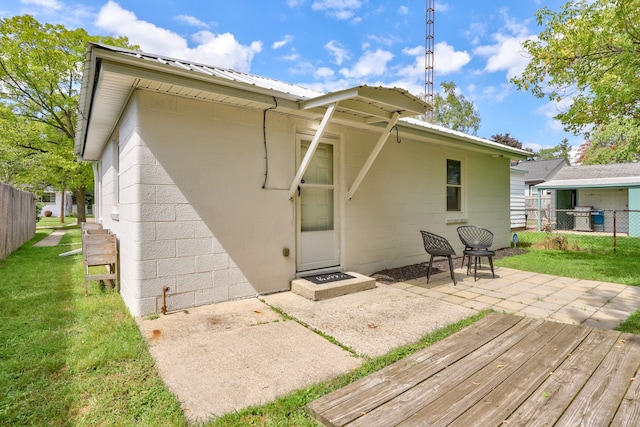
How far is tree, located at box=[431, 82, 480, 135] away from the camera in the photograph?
25156 mm

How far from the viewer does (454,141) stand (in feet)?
23.1

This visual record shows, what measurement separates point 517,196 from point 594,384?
16.0 metres

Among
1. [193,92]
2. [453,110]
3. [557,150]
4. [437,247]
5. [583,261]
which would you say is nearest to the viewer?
[193,92]

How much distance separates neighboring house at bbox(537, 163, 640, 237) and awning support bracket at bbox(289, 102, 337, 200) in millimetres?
15573

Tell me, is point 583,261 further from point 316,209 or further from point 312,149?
point 312,149

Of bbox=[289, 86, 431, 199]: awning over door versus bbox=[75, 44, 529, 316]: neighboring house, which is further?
bbox=[289, 86, 431, 199]: awning over door

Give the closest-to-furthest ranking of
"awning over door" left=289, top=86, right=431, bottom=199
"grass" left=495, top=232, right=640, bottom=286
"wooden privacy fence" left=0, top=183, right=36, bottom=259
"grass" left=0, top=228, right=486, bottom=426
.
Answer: "grass" left=0, top=228, right=486, bottom=426
"awning over door" left=289, top=86, right=431, bottom=199
"grass" left=495, top=232, right=640, bottom=286
"wooden privacy fence" left=0, top=183, right=36, bottom=259

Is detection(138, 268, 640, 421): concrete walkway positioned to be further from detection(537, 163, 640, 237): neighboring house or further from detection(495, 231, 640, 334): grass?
detection(537, 163, 640, 237): neighboring house

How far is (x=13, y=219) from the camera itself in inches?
336

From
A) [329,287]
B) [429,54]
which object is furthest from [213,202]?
[429,54]

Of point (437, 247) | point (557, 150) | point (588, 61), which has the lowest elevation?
point (437, 247)

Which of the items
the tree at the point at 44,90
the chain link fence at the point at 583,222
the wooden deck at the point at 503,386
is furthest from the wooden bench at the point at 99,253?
the chain link fence at the point at 583,222

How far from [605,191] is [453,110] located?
491 inches

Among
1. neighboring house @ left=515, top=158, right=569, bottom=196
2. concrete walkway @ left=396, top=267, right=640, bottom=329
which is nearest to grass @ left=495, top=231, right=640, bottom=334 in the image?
concrete walkway @ left=396, top=267, right=640, bottom=329
